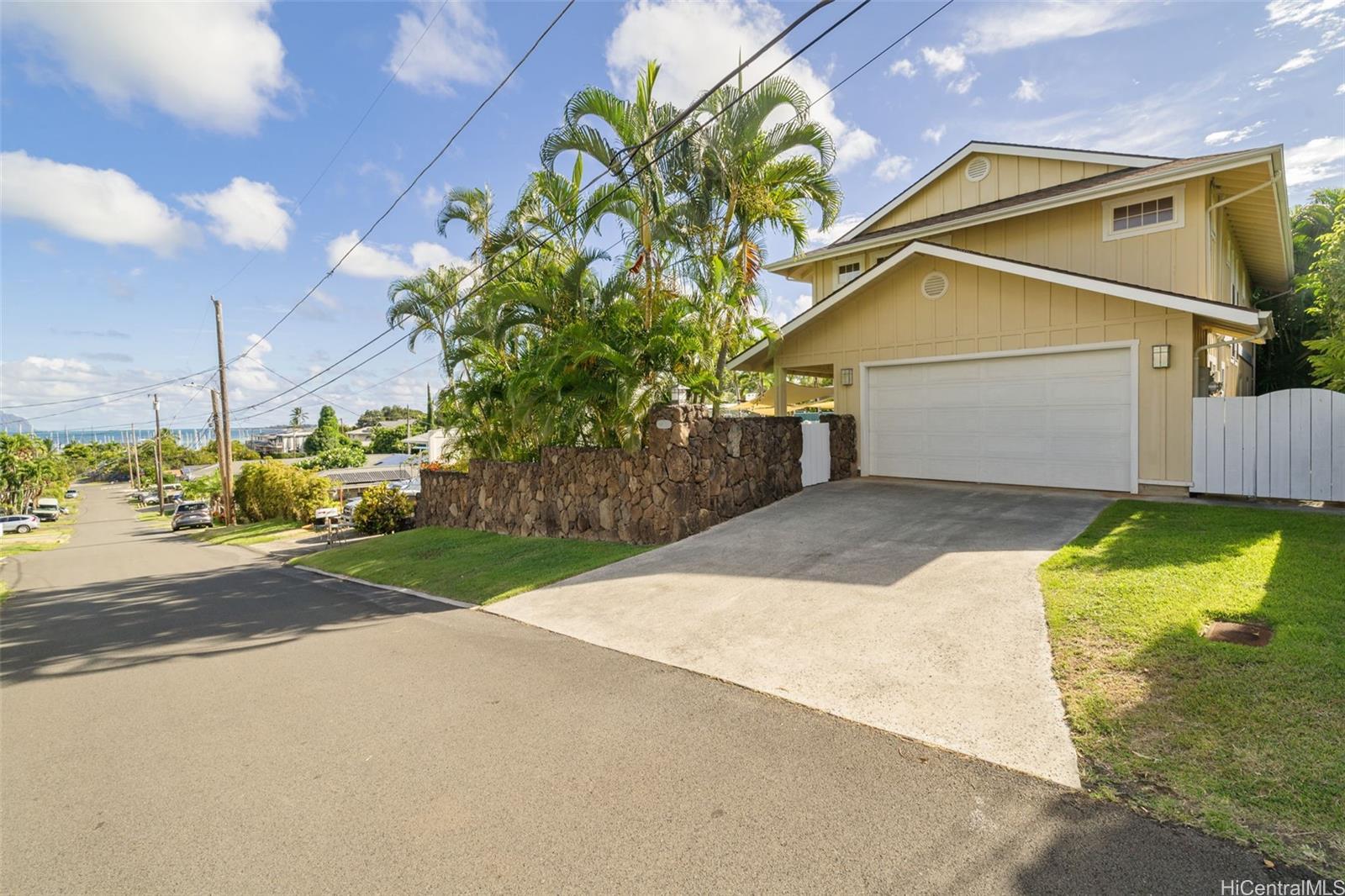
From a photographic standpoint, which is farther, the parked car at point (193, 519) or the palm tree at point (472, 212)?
the parked car at point (193, 519)

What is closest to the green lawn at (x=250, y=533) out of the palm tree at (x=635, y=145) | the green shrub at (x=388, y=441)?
the palm tree at (x=635, y=145)

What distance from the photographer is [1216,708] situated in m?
3.36

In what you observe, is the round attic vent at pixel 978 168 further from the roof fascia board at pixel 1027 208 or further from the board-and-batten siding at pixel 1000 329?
the board-and-batten siding at pixel 1000 329

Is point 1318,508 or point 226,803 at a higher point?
point 1318,508

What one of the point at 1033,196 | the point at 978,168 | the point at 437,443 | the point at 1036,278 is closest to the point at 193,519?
the point at 437,443

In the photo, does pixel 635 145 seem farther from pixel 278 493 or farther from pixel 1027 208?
pixel 278 493

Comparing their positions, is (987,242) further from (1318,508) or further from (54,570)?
(54,570)

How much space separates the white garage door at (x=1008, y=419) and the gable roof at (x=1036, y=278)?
990 mm

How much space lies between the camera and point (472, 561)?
10391 millimetres

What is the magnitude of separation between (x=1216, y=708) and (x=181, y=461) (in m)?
116

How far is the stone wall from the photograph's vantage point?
9969 millimetres

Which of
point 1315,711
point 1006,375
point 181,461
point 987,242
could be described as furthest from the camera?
point 181,461

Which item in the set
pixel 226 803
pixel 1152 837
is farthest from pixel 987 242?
pixel 226 803
